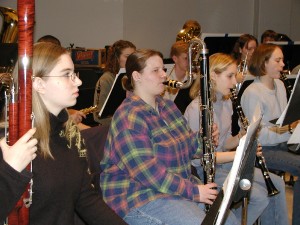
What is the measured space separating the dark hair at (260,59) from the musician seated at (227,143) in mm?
479

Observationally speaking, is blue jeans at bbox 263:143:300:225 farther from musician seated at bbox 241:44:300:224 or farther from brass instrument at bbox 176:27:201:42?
brass instrument at bbox 176:27:201:42

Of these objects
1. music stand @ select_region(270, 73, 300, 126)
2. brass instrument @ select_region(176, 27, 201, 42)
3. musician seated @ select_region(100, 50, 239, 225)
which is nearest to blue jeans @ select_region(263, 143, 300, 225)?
music stand @ select_region(270, 73, 300, 126)

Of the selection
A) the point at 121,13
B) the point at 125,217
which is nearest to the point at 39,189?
the point at 125,217

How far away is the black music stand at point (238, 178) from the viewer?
1.35 metres

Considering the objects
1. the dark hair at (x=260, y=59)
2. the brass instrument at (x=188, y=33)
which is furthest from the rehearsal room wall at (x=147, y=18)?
the dark hair at (x=260, y=59)

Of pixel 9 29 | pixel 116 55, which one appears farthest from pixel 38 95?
pixel 116 55

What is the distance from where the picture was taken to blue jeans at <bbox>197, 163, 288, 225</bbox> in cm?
250

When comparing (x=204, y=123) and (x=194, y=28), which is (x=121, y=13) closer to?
(x=194, y=28)

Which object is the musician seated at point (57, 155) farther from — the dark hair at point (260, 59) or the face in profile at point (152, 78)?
the dark hair at point (260, 59)

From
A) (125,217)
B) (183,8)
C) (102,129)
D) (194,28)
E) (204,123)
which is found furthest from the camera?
(183,8)

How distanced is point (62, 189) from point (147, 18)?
4980 mm

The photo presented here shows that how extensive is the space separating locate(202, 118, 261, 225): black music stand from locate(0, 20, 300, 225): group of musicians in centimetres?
17

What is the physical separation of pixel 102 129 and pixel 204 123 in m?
0.56

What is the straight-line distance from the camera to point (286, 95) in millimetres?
3295
